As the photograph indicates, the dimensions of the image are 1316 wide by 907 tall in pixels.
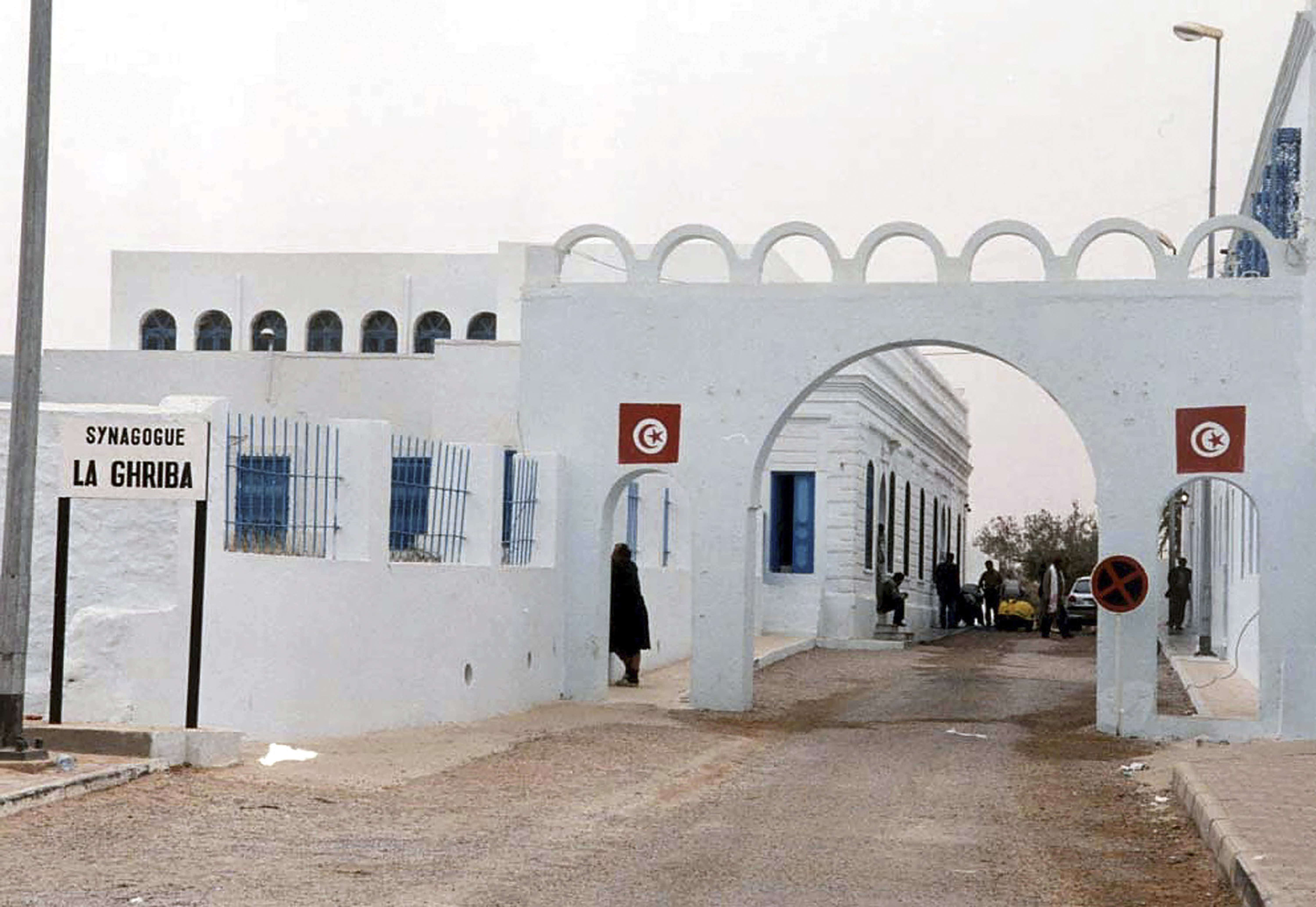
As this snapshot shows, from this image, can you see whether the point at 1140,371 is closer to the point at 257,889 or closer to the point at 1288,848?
the point at 1288,848

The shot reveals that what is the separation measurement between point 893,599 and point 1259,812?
24.8 metres

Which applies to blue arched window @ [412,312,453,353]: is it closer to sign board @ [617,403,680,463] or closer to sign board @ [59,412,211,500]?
sign board @ [617,403,680,463]

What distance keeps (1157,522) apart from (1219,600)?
53.2 feet

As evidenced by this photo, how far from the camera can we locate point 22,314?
12133 mm

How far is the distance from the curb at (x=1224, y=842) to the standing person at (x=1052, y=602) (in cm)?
2495

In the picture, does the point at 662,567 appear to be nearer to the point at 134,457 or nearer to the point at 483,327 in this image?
the point at 483,327

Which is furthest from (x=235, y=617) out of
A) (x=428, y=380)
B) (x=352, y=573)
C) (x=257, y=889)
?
(x=428, y=380)

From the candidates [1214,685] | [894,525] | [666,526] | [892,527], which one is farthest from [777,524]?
[1214,685]

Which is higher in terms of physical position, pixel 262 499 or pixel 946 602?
pixel 262 499

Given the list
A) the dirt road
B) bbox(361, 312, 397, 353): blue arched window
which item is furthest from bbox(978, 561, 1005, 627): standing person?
the dirt road

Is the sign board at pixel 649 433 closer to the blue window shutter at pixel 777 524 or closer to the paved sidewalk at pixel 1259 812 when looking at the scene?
the paved sidewalk at pixel 1259 812

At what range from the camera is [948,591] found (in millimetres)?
42562

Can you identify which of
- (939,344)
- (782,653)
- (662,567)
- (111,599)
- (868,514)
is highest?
(939,344)

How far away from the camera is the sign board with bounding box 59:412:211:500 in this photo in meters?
13.0
